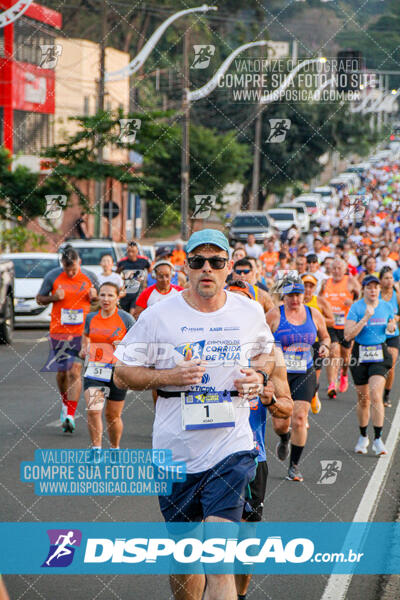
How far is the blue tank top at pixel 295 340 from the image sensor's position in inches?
400

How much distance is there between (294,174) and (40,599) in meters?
60.7

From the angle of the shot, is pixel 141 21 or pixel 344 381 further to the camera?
pixel 141 21

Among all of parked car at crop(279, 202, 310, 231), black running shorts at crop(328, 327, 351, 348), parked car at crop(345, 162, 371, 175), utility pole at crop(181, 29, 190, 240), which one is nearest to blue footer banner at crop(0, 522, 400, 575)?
black running shorts at crop(328, 327, 351, 348)

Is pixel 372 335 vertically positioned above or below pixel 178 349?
below

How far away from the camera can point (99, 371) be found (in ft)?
35.1

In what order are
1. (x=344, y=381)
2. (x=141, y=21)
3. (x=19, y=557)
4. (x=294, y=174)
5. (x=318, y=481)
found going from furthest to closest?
(x=141, y=21), (x=294, y=174), (x=344, y=381), (x=318, y=481), (x=19, y=557)

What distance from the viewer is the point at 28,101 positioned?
41.3 metres

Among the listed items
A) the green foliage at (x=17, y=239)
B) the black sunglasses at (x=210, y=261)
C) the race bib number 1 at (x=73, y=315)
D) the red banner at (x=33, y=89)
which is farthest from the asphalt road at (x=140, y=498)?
the red banner at (x=33, y=89)

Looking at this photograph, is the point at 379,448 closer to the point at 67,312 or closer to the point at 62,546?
the point at 67,312

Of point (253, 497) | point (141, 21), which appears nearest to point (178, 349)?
point (253, 497)

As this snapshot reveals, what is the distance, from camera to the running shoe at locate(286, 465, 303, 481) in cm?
Answer: 997

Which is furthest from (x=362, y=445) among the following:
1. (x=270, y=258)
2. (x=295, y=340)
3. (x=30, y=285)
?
(x=270, y=258)

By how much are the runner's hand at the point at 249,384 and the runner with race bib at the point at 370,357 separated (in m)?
6.07

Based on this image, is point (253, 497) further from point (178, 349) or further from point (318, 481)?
point (318, 481)
